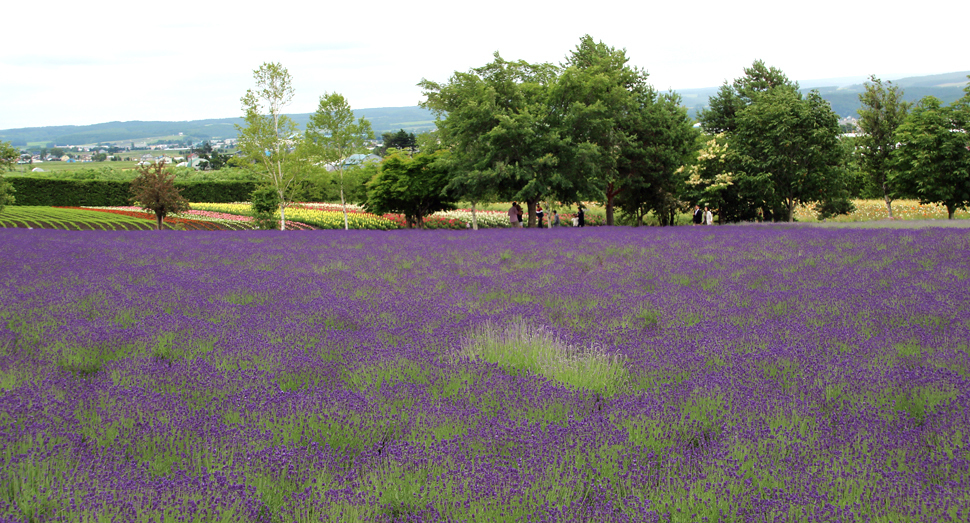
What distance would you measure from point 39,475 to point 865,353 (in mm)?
4703

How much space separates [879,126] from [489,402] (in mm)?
36829

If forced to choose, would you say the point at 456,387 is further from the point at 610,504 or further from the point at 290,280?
the point at 290,280

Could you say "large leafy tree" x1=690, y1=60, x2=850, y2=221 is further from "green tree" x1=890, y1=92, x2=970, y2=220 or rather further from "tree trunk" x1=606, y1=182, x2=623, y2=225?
"tree trunk" x1=606, y1=182, x2=623, y2=225

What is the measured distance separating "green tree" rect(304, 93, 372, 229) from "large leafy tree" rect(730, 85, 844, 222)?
2037 centimetres

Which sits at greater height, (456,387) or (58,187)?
(58,187)

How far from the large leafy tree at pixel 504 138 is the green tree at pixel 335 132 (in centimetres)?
741

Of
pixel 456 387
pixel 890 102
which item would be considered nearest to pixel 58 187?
pixel 456 387

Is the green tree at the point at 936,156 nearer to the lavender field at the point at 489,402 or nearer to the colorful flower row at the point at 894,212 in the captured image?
the colorful flower row at the point at 894,212

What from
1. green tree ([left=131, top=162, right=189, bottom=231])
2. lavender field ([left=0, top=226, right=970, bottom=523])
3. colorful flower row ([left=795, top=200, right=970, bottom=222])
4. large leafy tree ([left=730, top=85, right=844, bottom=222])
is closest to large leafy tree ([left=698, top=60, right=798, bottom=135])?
colorful flower row ([left=795, top=200, right=970, bottom=222])

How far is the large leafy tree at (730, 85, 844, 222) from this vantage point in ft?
90.4

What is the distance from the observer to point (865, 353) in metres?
3.99

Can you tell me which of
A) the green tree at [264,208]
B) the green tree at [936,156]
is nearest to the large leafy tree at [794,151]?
the green tree at [936,156]

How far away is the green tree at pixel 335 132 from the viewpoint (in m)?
32.1

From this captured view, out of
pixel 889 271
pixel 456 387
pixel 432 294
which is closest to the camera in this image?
pixel 456 387
